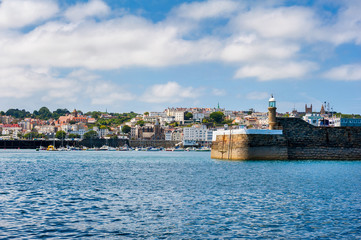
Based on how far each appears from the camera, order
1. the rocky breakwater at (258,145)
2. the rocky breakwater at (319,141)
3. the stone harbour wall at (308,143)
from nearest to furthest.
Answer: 1. the rocky breakwater at (258,145)
2. the stone harbour wall at (308,143)
3. the rocky breakwater at (319,141)

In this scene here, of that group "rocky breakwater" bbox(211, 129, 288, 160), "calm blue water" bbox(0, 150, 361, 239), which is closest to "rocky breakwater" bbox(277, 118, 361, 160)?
"rocky breakwater" bbox(211, 129, 288, 160)

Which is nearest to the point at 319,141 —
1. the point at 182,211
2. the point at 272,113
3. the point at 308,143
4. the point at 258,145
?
the point at 308,143

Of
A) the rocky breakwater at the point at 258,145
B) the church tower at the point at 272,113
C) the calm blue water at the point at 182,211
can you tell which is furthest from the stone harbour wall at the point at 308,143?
the calm blue water at the point at 182,211

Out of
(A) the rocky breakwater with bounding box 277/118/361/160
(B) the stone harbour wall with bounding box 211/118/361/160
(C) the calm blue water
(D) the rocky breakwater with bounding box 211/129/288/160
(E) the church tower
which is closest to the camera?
(C) the calm blue water

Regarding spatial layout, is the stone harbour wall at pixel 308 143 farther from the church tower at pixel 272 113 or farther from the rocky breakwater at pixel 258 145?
the church tower at pixel 272 113

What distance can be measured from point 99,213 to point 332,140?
56.6 m

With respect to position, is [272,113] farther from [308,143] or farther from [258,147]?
[308,143]

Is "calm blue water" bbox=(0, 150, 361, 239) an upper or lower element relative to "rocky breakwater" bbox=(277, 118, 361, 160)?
lower

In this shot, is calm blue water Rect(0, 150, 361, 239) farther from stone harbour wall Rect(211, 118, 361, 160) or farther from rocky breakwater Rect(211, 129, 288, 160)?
stone harbour wall Rect(211, 118, 361, 160)

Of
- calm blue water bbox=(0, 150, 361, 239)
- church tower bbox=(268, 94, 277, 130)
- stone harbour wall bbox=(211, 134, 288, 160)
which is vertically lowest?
calm blue water bbox=(0, 150, 361, 239)

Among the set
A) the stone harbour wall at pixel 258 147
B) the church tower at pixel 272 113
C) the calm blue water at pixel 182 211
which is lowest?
the calm blue water at pixel 182 211

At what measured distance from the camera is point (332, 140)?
71562mm

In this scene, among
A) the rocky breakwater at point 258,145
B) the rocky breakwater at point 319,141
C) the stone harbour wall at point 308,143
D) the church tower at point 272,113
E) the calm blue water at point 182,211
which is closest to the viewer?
the calm blue water at point 182,211

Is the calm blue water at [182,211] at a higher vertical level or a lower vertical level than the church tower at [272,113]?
lower
